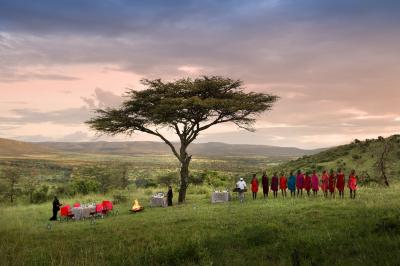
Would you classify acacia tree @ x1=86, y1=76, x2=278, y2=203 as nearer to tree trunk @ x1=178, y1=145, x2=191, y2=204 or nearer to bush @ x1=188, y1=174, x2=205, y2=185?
tree trunk @ x1=178, y1=145, x2=191, y2=204

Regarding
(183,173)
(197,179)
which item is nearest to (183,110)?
(183,173)

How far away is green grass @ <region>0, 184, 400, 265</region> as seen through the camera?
11.0 meters

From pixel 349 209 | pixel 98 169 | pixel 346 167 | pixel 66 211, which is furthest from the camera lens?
pixel 98 169

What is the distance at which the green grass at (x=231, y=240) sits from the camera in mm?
10977

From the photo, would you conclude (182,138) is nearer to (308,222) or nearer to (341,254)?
(308,222)

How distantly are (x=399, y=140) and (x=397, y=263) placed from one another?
175 ft

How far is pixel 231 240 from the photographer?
13.9 meters

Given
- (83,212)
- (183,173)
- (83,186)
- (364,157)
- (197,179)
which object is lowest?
(83,186)

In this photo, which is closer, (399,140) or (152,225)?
(152,225)

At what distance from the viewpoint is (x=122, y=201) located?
116ft

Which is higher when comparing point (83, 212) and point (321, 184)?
point (321, 184)

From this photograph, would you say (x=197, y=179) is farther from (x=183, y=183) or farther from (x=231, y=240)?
(x=231, y=240)

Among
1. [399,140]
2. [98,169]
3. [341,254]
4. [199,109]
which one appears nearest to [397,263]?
[341,254]

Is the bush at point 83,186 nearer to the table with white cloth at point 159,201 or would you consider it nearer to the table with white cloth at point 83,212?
the table with white cloth at point 159,201
